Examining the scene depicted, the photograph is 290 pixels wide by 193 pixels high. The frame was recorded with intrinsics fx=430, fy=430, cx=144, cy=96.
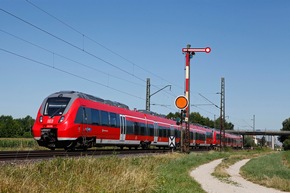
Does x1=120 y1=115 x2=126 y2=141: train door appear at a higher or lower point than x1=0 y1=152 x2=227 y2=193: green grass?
higher

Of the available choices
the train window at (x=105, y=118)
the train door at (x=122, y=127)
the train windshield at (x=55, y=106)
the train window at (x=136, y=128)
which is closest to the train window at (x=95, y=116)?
the train window at (x=105, y=118)

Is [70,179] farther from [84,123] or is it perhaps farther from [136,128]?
[136,128]

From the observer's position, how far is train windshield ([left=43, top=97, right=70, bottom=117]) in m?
23.6

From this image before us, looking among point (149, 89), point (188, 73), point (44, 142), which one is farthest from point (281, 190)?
point (149, 89)

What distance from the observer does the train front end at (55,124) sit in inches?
899

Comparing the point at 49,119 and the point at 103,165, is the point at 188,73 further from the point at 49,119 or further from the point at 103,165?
the point at 103,165

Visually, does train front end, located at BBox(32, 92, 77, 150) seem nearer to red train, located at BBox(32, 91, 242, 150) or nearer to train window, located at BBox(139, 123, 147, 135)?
red train, located at BBox(32, 91, 242, 150)

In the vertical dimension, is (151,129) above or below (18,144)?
above

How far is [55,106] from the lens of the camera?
2391 centimetres

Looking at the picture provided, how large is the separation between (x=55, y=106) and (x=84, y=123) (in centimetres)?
194

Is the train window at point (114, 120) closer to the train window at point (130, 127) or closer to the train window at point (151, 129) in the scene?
the train window at point (130, 127)

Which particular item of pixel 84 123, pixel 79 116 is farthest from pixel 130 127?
pixel 79 116

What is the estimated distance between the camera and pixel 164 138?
44188 millimetres

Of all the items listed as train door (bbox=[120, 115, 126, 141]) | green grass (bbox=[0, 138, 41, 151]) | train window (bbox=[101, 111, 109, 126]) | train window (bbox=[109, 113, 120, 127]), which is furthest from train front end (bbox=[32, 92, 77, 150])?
green grass (bbox=[0, 138, 41, 151])
